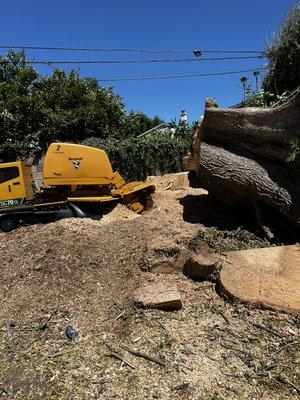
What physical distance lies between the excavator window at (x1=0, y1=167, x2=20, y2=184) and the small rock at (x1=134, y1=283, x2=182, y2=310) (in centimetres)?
587

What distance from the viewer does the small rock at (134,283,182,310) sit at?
4586 millimetres

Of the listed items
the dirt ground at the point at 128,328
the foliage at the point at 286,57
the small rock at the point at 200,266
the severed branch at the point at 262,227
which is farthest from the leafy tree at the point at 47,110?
the small rock at the point at 200,266

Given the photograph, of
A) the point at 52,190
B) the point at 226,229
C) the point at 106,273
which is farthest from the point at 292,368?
the point at 52,190

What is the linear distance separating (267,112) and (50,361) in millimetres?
5086

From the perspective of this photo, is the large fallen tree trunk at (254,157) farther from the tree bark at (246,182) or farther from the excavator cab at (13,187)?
Answer: the excavator cab at (13,187)

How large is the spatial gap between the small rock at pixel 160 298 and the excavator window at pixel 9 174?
231 inches

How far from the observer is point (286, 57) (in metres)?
13.0

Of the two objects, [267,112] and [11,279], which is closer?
[11,279]

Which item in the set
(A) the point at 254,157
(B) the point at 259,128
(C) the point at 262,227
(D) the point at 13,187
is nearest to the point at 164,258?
(C) the point at 262,227

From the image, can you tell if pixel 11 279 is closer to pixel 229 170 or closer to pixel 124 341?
pixel 124 341

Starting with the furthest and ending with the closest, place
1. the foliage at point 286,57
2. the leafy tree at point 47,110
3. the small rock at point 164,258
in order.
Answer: the leafy tree at point 47,110 < the foliage at point 286,57 < the small rock at point 164,258

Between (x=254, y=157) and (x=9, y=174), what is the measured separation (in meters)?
5.56

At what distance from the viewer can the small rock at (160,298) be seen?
4586mm

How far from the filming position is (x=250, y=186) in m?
6.95
